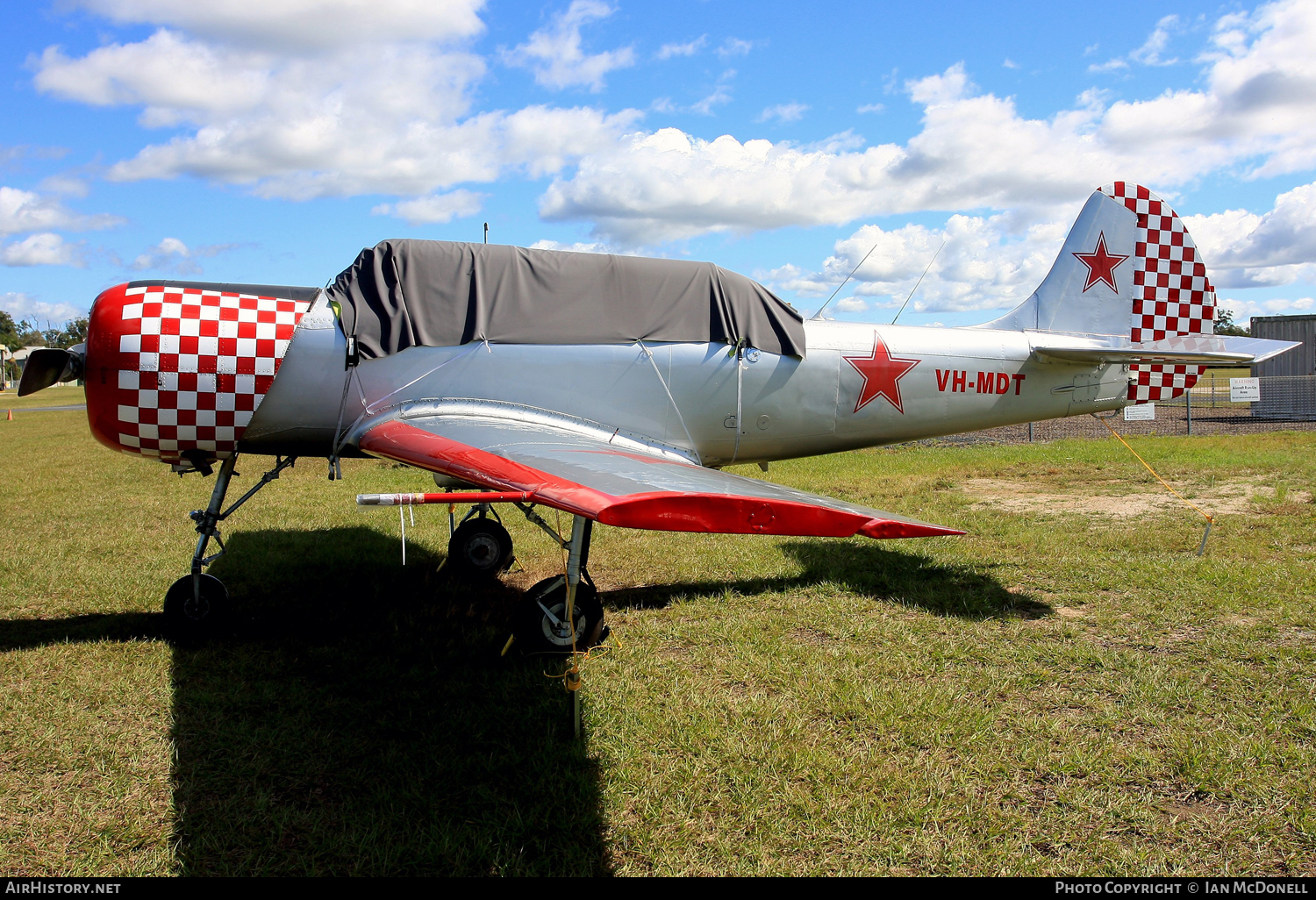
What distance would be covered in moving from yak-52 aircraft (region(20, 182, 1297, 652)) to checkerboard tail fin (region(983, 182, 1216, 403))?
76 centimetres

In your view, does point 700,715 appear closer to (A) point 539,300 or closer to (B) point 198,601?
(A) point 539,300

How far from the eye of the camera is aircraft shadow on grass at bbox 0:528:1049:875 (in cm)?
314

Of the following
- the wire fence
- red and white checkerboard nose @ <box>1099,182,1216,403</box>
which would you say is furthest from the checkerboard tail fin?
the wire fence

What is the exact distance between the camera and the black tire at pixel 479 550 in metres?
7.15

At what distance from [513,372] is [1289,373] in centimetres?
3521

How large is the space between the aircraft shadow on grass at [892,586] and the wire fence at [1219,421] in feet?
39.6

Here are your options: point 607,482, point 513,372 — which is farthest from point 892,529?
point 513,372

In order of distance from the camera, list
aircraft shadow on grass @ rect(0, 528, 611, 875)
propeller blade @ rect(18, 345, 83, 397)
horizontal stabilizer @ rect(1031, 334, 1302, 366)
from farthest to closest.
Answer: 1. horizontal stabilizer @ rect(1031, 334, 1302, 366)
2. propeller blade @ rect(18, 345, 83, 397)
3. aircraft shadow on grass @ rect(0, 528, 611, 875)

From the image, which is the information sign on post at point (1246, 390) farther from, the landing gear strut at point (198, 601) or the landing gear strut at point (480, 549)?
the landing gear strut at point (198, 601)

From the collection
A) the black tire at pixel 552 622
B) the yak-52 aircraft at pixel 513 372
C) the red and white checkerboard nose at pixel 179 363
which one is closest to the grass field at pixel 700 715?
the black tire at pixel 552 622

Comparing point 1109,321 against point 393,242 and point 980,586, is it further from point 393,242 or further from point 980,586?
point 393,242

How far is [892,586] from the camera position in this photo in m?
6.49

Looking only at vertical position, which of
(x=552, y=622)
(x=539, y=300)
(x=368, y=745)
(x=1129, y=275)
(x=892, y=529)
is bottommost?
(x=368, y=745)

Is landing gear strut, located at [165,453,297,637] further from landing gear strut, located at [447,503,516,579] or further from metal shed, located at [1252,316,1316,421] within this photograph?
metal shed, located at [1252,316,1316,421]
